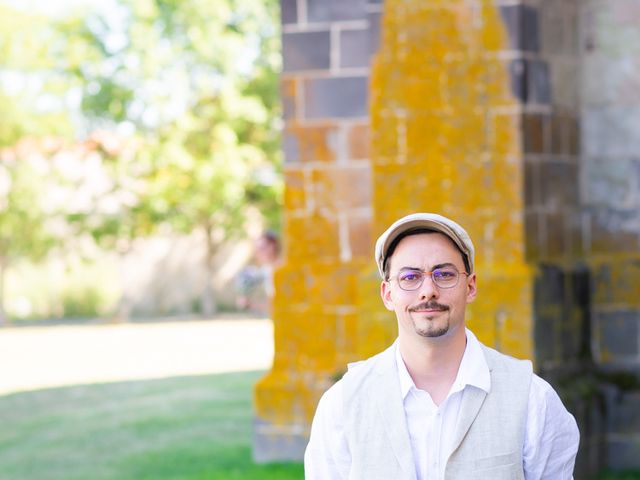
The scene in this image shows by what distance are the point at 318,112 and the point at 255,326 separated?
2082 cm

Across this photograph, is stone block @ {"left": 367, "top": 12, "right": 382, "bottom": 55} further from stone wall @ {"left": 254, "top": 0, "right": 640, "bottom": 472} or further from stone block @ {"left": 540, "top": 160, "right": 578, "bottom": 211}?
stone block @ {"left": 540, "top": 160, "right": 578, "bottom": 211}

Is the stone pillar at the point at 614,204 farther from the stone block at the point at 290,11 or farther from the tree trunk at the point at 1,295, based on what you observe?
the tree trunk at the point at 1,295

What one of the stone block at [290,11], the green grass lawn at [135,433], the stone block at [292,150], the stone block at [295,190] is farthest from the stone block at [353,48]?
the green grass lawn at [135,433]

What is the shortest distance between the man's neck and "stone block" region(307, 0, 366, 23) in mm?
5807

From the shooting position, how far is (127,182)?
106 ft

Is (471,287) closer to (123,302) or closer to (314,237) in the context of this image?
(314,237)

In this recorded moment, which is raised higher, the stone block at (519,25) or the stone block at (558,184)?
the stone block at (519,25)

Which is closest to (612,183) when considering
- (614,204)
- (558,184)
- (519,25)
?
(614,204)

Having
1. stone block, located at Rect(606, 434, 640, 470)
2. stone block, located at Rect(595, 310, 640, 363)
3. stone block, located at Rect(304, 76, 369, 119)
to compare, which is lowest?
stone block, located at Rect(606, 434, 640, 470)

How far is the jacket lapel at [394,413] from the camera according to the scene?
2891mm

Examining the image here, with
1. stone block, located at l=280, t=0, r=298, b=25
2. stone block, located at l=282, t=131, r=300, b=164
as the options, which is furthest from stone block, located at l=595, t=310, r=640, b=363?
stone block, located at l=280, t=0, r=298, b=25

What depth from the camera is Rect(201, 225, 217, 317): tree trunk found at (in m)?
33.4

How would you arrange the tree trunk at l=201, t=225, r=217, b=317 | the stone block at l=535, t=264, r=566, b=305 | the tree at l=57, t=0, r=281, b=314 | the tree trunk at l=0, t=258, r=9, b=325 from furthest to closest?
the tree trunk at l=0, t=258, r=9, b=325 → the tree trunk at l=201, t=225, r=217, b=317 → the tree at l=57, t=0, r=281, b=314 → the stone block at l=535, t=264, r=566, b=305

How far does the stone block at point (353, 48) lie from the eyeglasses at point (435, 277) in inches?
226
